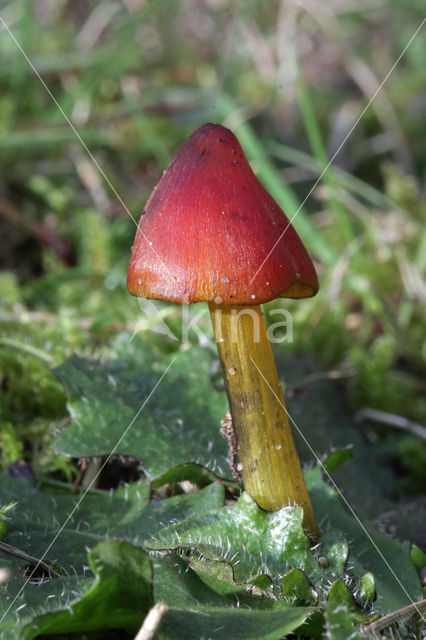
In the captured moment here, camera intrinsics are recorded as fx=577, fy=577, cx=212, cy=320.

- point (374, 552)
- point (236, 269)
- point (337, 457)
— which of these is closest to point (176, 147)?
point (337, 457)

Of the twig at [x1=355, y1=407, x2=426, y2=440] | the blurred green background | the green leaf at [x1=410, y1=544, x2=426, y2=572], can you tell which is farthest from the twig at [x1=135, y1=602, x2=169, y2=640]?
the twig at [x1=355, y1=407, x2=426, y2=440]

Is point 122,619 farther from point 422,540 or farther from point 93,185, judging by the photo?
point 93,185

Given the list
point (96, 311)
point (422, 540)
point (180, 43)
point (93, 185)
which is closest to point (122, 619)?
point (422, 540)

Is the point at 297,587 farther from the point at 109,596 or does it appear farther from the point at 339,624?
the point at 109,596

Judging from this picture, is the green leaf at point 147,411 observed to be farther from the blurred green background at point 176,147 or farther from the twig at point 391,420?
the twig at point 391,420

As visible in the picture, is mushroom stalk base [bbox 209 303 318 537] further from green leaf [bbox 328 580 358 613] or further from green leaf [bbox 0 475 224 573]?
green leaf [bbox 328 580 358 613]

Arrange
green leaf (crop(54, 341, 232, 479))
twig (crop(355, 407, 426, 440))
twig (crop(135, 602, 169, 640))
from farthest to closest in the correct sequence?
1. twig (crop(355, 407, 426, 440))
2. green leaf (crop(54, 341, 232, 479))
3. twig (crop(135, 602, 169, 640))
